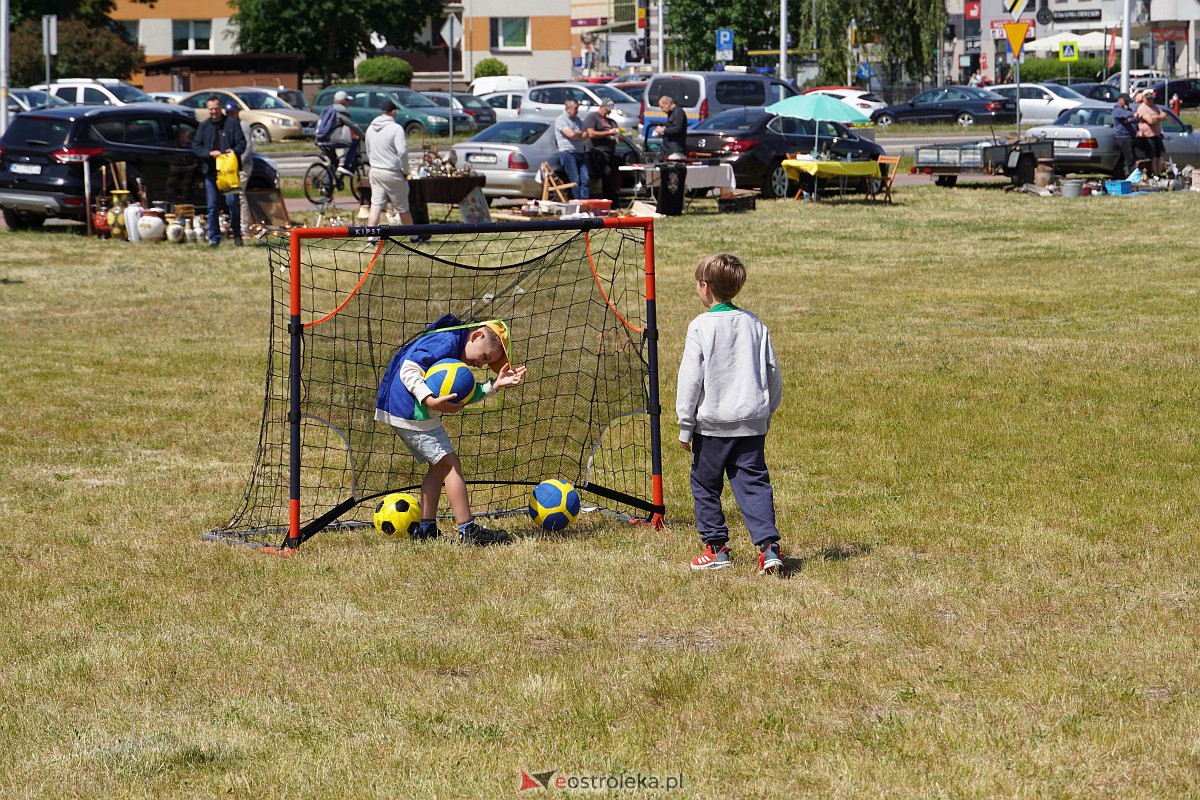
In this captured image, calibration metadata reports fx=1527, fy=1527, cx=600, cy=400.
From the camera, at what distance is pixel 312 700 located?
5.12m

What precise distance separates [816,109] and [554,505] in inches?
745

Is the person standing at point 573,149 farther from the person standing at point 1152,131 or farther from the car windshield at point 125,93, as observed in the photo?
the car windshield at point 125,93

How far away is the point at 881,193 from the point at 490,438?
18038 mm

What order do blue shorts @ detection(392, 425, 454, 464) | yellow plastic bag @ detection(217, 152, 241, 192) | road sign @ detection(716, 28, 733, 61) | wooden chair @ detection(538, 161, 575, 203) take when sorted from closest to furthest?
blue shorts @ detection(392, 425, 454, 464), yellow plastic bag @ detection(217, 152, 241, 192), wooden chair @ detection(538, 161, 575, 203), road sign @ detection(716, 28, 733, 61)

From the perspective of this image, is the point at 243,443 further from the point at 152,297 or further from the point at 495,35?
the point at 495,35

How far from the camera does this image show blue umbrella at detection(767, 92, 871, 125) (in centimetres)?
2489

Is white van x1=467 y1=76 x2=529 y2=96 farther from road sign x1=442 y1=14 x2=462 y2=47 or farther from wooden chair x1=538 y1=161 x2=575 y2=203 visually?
wooden chair x1=538 y1=161 x2=575 y2=203

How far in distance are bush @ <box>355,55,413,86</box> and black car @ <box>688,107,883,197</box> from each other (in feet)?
147

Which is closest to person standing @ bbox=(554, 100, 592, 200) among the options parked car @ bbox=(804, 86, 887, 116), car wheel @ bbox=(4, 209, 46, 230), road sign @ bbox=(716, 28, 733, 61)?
car wheel @ bbox=(4, 209, 46, 230)

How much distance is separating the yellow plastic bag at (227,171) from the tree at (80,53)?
3849cm

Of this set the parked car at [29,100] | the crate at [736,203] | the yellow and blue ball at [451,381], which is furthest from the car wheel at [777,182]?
the parked car at [29,100]

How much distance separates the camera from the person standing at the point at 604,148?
2241 cm

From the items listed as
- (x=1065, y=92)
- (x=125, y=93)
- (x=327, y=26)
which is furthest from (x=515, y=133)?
(x=327, y=26)

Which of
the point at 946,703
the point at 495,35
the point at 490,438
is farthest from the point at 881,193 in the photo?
the point at 495,35
